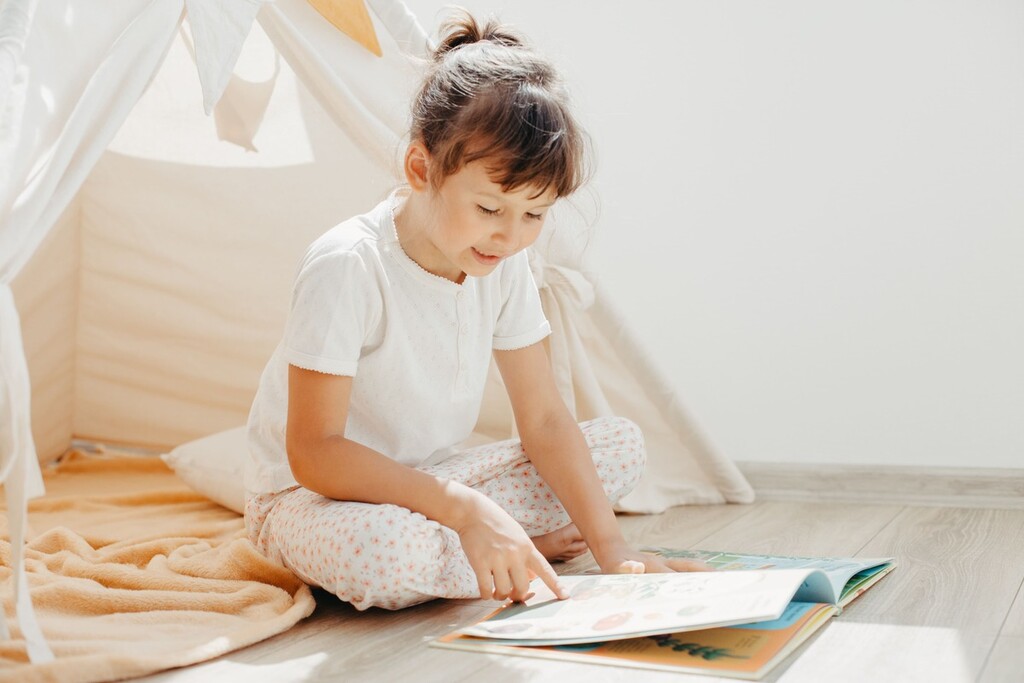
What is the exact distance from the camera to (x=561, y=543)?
129cm

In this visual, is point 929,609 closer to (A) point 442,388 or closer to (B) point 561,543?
(B) point 561,543

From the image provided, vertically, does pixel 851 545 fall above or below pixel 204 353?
Answer: below

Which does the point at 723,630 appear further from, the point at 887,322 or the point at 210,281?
the point at 210,281

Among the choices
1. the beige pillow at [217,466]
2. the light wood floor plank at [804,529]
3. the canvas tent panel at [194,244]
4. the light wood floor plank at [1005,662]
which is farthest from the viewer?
the canvas tent panel at [194,244]

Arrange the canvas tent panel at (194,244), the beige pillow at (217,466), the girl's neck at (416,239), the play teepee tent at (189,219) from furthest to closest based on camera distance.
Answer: the canvas tent panel at (194,244) < the beige pillow at (217,466) < the girl's neck at (416,239) < the play teepee tent at (189,219)

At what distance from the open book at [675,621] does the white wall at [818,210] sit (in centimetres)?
67

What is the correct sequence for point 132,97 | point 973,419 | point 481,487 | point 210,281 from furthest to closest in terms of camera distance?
1. point 210,281
2. point 973,419
3. point 481,487
4. point 132,97

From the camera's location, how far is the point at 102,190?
1921 mm

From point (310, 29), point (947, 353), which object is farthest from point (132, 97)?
point (947, 353)

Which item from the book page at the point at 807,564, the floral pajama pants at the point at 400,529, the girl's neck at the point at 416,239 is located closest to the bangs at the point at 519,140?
the girl's neck at the point at 416,239

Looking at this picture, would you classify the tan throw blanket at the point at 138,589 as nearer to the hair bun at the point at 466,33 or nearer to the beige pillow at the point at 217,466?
the beige pillow at the point at 217,466

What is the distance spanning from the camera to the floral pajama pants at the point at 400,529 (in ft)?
3.41

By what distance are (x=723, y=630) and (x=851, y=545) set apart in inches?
18.7

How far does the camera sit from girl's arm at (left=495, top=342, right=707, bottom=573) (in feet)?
3.86
